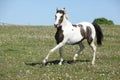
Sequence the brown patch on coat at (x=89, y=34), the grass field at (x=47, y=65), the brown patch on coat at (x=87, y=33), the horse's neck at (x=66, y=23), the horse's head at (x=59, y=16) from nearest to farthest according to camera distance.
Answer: the grass field at (x=47, y=65) < the horse's head at (x=59, y=16) < the horse's neck at (x=66, y=23) < the brown patch on coat at (x=87, y=33) < the brown patch on coat at (x=89, y=34)

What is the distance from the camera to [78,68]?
18.7 meters

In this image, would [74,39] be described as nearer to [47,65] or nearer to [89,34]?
[89,34]

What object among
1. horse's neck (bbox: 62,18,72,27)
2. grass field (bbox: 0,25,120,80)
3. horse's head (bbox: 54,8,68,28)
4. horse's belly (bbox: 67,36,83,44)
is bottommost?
grass field (bbox: 0,25,120,80)

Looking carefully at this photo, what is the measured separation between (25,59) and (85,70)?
5.06 meters

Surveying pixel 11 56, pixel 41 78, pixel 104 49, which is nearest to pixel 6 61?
pixel 11 56

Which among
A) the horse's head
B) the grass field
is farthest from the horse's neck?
the grass field

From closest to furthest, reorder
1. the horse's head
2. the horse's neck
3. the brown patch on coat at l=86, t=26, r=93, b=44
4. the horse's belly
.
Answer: the horse's head → the horse's neck → the horse's belly → the brown patch on coat at l=86, t=26, r=93, b=44

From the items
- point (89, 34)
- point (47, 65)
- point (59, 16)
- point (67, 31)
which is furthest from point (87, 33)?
point (47, 65)

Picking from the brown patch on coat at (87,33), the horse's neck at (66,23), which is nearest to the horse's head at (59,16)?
the horse's neck at (66,23)

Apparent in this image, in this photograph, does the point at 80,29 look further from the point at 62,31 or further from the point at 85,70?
the point at 85,70

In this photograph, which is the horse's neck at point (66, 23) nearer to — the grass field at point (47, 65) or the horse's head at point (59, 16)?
the horse's head at point (59, 16)

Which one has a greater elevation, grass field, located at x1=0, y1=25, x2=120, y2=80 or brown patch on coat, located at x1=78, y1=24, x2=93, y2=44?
brown patch on coat, located at x1=78, y1=24, x2=93, y2=44

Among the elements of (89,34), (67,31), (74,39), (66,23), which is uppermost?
(66,23)

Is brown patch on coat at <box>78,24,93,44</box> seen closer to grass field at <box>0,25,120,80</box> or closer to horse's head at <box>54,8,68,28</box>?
grass field at <box>0,25,120,80</box>
